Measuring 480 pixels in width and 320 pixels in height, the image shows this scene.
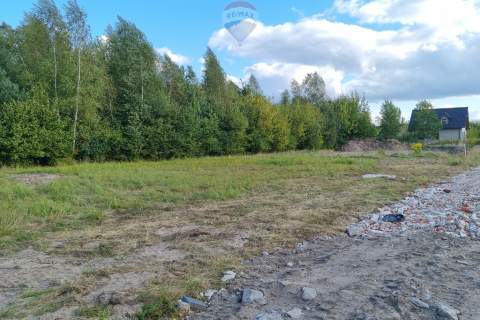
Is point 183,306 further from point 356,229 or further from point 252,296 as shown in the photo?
point 356,229

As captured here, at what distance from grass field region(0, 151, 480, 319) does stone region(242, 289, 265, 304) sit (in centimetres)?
43

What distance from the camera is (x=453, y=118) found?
52812mm

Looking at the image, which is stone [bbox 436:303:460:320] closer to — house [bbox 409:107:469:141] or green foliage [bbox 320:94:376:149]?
green foliage [bbox 320:94:376:149]

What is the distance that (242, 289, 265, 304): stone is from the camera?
3.53 metres

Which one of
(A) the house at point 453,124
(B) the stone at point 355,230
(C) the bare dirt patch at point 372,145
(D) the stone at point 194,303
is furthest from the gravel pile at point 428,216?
(A) the house at point 453,124

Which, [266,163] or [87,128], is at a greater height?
[87,128]

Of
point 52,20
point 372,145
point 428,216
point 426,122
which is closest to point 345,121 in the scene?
point 372,145

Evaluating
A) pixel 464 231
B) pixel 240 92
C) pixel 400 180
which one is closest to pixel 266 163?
pixel 400 180

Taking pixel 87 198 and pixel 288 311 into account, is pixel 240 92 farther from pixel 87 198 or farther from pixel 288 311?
pixel 288 311

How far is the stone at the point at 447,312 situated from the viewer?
311 cm

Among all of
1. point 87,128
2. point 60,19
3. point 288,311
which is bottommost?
point 288,311

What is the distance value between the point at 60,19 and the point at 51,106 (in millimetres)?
5023

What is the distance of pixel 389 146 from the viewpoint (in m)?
44.8

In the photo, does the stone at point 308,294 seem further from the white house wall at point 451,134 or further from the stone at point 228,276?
the white house wall at point 451,134
